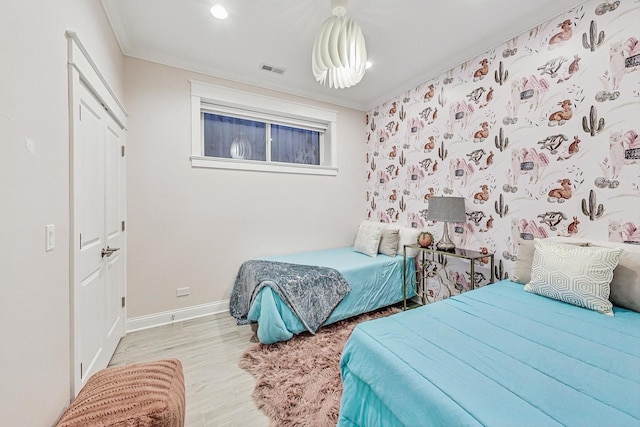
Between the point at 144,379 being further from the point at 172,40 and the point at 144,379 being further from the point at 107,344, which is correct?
the point at 172,40

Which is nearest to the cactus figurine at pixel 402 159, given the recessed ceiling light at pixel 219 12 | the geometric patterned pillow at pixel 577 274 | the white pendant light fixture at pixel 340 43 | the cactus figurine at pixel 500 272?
the cactus figurine at pixel 500 272

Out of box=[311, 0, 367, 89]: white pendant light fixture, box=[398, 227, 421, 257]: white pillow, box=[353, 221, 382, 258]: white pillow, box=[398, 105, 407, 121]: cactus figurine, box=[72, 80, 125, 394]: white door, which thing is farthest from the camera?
box=[398, 105, 407, 121]: cactus figurine

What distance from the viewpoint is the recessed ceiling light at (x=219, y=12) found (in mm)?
1964

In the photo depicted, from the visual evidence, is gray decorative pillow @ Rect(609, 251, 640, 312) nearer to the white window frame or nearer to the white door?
the white window frame

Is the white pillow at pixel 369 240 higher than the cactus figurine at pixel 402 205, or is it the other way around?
the cactus figurine at pixel 402 205

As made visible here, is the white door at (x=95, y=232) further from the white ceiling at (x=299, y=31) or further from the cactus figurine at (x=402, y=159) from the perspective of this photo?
the cactus figurine at (x=402, y=159)

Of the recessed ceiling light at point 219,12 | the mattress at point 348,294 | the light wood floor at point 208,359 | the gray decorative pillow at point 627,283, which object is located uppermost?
the recessed ceiling light at point 219,12

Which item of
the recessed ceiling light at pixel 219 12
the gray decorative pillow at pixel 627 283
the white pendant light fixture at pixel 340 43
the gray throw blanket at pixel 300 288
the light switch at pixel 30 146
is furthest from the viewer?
the gray throw blanket at pixel 300 288

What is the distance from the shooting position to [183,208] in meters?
2.74

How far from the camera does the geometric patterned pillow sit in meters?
1.53

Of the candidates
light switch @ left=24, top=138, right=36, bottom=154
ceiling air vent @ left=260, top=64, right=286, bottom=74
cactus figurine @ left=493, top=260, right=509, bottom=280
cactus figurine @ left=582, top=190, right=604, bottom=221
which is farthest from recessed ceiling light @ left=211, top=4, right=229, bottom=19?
cactus figurine @ left=493, top=260, right=509, bottom=280

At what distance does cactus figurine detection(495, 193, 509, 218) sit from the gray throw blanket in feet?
5.31

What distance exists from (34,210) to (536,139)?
10.6 feet

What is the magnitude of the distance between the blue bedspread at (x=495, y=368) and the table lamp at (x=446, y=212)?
1047 mm
